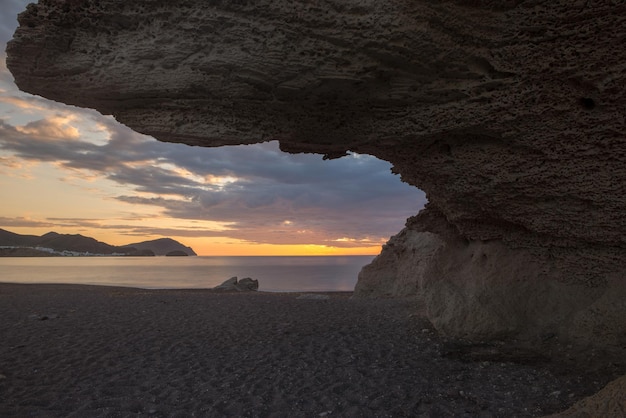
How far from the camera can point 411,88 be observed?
650 centimetres

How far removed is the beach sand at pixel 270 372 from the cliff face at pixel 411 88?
6.39 ft

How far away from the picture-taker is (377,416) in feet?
18.6

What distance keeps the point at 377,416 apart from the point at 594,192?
5.15 m

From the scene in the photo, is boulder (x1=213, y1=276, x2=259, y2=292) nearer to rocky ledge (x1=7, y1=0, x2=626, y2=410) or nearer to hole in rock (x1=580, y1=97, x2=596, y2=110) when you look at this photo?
rocky ledge (x1=7, y1=0, x2=626, y2=410)

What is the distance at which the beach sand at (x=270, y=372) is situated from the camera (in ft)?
19.5

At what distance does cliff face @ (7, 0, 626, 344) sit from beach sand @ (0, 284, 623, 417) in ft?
6.39

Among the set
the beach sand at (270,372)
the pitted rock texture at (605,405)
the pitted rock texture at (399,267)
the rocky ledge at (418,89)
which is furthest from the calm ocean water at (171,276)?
the pitted rock texture at (605,405)

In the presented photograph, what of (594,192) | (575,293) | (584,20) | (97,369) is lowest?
(97,369)

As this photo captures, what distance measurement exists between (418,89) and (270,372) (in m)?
5.59

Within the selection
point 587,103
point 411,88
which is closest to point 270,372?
point 411,88

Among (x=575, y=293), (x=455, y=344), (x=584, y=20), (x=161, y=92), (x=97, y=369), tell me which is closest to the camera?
(x=584, y=20)

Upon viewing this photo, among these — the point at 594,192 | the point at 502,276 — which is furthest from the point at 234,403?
the point at 594,192

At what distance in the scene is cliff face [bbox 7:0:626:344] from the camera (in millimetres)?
5777

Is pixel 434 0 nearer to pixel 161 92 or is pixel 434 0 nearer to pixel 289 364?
pixel 161 92
